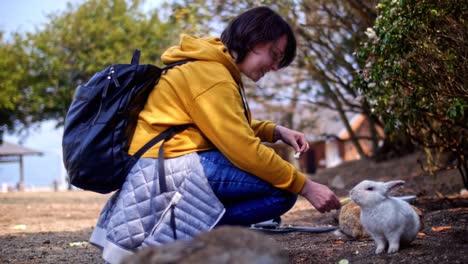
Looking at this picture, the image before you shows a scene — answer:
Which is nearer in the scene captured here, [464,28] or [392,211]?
[392,211]

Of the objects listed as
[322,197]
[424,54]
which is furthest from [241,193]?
[424,54]

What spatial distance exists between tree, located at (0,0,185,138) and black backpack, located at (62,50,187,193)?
22.6m

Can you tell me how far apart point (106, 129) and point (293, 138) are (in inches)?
48.6

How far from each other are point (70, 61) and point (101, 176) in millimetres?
24619

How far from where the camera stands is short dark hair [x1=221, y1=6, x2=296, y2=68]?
3.41 meters

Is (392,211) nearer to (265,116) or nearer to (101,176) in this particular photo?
(101,176)

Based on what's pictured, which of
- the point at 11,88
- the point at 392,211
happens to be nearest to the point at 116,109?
the point at 392,211

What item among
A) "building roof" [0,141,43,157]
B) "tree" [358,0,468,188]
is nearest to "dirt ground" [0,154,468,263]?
"tree" [358,0,468,188]

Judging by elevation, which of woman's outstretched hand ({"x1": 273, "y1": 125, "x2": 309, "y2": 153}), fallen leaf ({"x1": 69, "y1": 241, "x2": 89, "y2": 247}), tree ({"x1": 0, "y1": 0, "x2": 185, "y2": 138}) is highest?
woman's outstretched hand ({"x1": 273, "y1": 125, "x2": 309, "y2": 153})

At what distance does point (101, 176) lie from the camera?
318cm

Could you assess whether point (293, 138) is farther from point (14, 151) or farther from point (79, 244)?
point (14, 151)

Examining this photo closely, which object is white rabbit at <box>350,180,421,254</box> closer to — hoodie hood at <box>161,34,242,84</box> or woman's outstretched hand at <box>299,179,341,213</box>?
woman's outstretched hand at <box>299,179,341,213</box>

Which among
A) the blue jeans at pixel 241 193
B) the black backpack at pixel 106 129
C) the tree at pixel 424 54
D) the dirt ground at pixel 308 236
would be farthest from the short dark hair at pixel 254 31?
the tree at pixel 424 54

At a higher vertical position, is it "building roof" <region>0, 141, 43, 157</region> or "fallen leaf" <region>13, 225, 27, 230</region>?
"fallen leaf" <region>13, 225, 27, 230</region>
